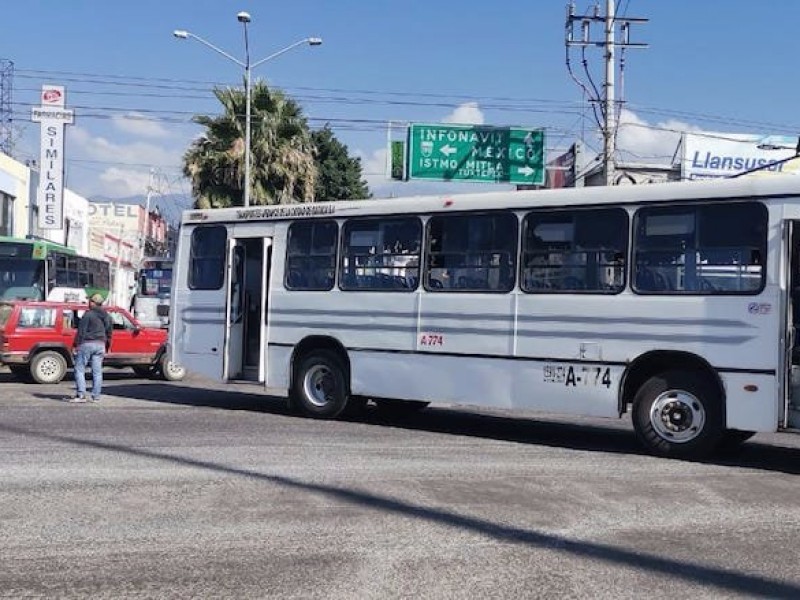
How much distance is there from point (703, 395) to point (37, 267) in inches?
768

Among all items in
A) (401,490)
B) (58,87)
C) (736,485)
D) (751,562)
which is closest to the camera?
(751,562)

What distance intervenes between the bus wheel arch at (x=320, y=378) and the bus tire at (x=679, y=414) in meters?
4.28

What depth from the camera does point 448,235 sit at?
1223 centimetres

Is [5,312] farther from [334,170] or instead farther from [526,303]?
[334,170]

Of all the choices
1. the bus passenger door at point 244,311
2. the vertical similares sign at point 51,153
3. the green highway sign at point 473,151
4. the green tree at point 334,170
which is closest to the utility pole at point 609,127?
the green highway sign at point 473,151

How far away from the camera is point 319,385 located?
13742 mm

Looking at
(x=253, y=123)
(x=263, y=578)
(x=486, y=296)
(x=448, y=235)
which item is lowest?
(x=263, y=578)

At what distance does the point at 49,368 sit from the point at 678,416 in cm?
1353

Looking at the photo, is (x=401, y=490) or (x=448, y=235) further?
(x=448, y=235)

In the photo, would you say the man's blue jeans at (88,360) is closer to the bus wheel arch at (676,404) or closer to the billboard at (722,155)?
the bus wheel arch at (676,404)

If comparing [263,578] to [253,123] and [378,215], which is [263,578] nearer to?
[378,215]

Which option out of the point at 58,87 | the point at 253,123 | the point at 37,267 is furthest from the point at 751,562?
the point at 58,87

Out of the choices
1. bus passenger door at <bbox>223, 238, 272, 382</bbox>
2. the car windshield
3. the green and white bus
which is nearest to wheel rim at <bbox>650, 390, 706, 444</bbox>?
bus passenger door at <bbox>223, 238, 272, 382</bbox>

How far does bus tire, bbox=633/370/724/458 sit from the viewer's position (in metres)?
10.1
